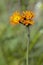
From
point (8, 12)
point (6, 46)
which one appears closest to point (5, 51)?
point (6, 46)

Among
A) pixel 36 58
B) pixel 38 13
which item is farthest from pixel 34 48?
pixel 38 13

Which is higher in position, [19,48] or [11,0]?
[11,0]

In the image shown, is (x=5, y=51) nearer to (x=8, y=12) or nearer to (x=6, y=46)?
(x=6, y=46)

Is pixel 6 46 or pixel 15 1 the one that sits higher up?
pixel 15 1

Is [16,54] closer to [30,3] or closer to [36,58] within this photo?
[36,58]
